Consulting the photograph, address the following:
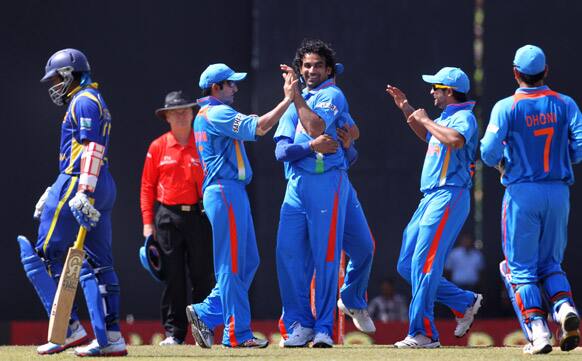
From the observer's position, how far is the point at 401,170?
15016mm

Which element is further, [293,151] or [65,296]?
[293,151]

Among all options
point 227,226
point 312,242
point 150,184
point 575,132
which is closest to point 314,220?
point 312,242

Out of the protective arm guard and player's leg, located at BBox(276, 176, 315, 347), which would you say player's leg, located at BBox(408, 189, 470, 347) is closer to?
player's leg, located at BBox(276, 176, 315, 347)

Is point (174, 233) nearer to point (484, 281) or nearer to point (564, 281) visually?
point (564, 281)

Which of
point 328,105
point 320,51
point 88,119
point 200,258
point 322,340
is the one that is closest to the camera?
point 88,119

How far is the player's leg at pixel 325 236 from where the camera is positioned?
9094mm

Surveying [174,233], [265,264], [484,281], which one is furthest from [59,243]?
[484,281]

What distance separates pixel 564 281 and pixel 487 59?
684 centimetres

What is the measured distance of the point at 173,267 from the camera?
446 inches

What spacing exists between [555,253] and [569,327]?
1.79 ft

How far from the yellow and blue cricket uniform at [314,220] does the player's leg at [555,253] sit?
57.1 inches

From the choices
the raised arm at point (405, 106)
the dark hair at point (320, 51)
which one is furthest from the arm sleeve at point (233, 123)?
the raised arm at point (405, 106)

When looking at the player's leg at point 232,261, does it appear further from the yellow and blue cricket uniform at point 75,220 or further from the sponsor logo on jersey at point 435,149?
the sponsor logo on jersey at point 435,149

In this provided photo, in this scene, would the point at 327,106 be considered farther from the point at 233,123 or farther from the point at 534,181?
the point at 534,181
